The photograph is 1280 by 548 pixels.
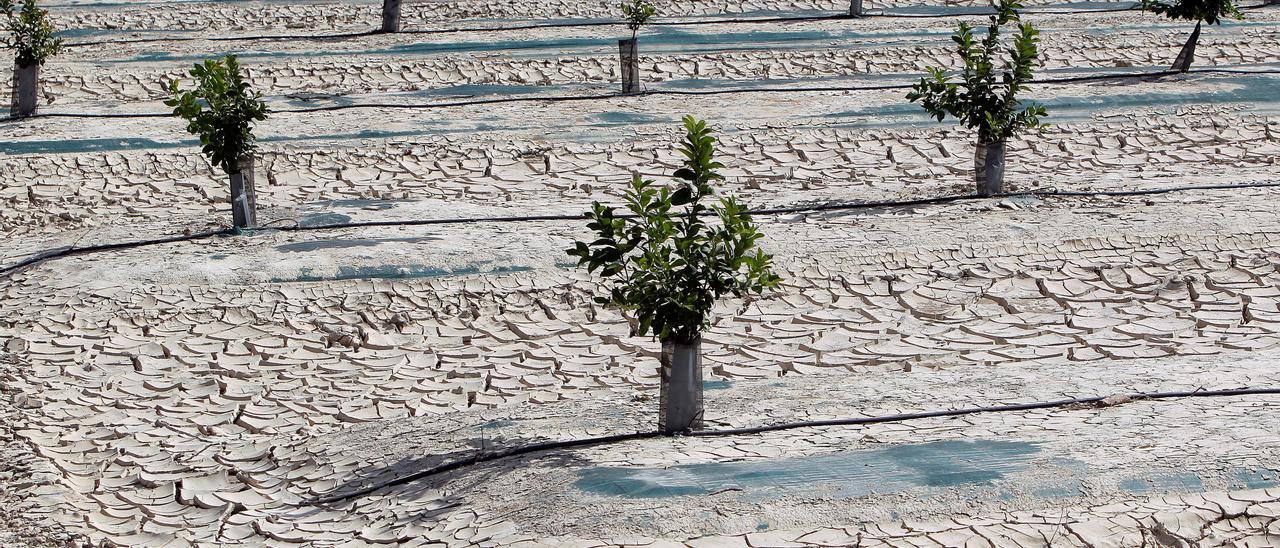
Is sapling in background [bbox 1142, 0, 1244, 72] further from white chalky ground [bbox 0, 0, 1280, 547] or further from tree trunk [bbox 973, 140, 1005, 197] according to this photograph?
tree trunk [bbox 973, 140, 1005, 197]

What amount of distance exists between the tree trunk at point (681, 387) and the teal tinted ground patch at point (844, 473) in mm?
512

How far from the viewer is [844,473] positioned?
5480 mm

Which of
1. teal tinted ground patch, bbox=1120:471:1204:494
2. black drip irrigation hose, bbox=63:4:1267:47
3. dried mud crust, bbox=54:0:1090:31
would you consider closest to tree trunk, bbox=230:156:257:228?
black drip irrigation hose, bbox=63:4:1267:47

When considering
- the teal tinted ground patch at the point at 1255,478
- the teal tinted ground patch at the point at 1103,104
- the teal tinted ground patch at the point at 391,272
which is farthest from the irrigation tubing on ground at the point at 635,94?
the teal tinted ground patch at the point at 1255,478

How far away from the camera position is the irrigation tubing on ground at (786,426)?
19.6 ft

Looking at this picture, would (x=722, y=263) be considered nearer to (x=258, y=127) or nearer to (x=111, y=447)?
(x=111, y=447)

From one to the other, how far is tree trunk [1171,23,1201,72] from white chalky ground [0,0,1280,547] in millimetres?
417

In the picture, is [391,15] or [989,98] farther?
[391,15]

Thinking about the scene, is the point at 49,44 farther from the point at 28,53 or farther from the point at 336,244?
the point at 336,244

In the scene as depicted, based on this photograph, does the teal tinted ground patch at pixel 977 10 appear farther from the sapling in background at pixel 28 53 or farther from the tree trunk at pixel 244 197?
the sapling in background at pixel 28 53

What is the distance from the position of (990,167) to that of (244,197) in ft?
17.4

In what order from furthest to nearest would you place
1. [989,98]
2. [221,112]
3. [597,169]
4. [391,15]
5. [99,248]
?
[391,15], [597,169], [989,98], [99,248], [221,112]

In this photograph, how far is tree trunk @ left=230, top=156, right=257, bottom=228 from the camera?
939cm

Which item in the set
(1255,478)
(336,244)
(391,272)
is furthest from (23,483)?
(1255,478)
